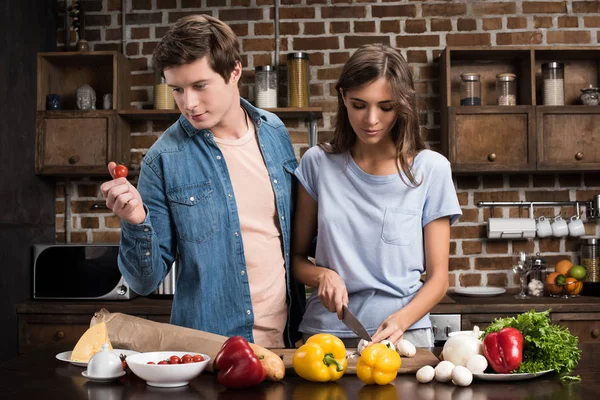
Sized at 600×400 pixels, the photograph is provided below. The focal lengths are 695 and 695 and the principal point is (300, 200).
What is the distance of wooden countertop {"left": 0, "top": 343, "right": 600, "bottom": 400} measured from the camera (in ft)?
4.42

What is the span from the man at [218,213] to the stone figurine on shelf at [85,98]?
71.7 inches

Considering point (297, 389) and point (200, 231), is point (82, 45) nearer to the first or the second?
point (200, 231)

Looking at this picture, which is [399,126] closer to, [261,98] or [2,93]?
[261,98]

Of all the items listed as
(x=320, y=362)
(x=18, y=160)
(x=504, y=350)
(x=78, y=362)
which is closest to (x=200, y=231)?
(x=78, y=362)

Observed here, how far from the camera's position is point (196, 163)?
188 cm

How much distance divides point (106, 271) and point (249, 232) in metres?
1.71

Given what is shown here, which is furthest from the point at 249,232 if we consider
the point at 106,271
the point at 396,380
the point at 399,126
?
the point at 106,271

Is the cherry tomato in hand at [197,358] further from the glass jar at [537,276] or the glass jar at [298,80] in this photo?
the glass jar at [537,276]

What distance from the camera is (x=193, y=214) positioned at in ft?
6.02

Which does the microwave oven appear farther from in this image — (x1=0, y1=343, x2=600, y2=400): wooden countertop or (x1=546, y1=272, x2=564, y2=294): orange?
(x1=546, y1=272, x2=564, y2=294): orange

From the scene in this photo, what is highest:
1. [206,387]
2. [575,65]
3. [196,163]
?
[575,65]

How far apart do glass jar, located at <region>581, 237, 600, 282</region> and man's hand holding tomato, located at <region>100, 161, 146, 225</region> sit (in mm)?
2664

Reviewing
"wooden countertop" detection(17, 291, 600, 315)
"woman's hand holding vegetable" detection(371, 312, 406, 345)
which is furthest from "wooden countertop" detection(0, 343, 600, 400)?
"wooden countertop" detection(17, 291, 600, 315)

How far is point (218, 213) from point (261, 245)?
0.14 m
